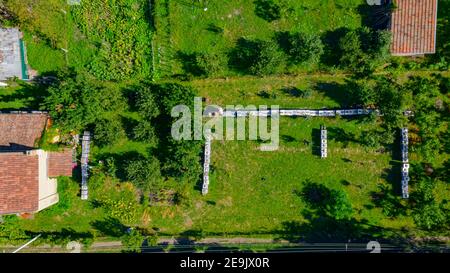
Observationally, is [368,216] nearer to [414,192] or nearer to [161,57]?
[414,192]

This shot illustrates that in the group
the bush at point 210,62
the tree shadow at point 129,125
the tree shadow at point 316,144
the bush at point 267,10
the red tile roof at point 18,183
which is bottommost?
the red tile roof at point 18,183

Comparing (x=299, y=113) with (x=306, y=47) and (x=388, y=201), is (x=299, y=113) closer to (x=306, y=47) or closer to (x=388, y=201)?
(x=306, y=47)

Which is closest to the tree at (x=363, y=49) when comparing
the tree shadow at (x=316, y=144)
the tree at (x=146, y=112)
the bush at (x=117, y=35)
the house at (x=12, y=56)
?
the tree shadow at (x=316, y=144)

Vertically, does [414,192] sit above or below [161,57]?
below

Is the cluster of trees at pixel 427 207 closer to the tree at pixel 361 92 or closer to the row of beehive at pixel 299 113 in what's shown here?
the row of beehive at pixel 299 113

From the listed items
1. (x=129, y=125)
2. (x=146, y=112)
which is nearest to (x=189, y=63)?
(x=146, y=112)
